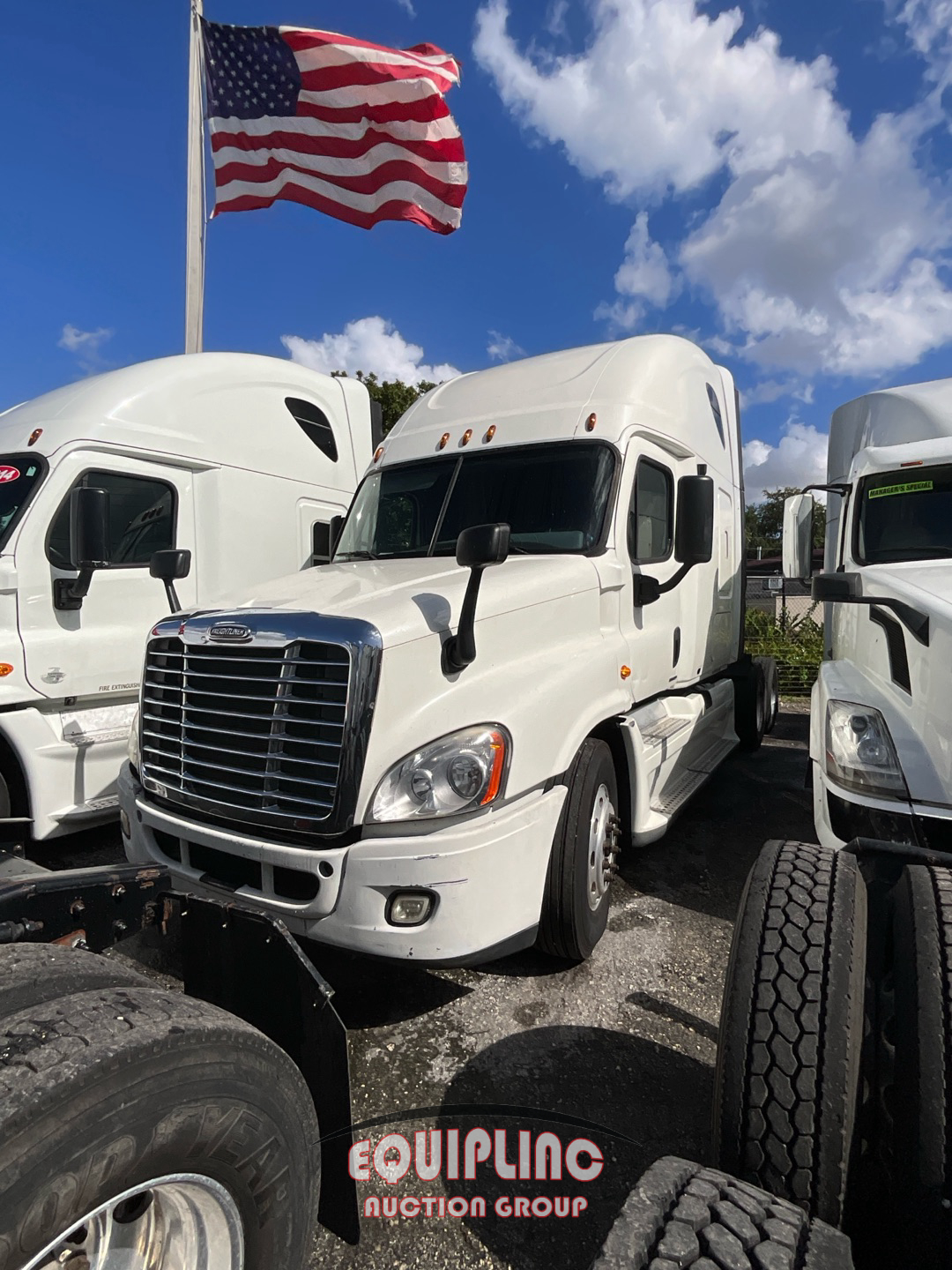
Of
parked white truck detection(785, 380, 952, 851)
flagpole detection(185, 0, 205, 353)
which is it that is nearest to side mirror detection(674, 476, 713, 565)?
parked white truck detection(785, 380, 952, 851)

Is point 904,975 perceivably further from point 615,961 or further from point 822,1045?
point 615,961

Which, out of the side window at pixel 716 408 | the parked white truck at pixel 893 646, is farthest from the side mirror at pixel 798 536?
the side window at pixel 716 408

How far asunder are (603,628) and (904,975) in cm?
227

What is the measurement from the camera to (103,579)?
201 inches

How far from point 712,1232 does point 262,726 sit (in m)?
2.09

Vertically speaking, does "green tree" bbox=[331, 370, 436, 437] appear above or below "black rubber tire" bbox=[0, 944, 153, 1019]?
above

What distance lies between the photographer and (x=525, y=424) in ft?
14.4

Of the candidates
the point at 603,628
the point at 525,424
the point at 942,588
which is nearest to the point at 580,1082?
the point at 603,628

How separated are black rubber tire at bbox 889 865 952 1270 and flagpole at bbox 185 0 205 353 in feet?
29.2

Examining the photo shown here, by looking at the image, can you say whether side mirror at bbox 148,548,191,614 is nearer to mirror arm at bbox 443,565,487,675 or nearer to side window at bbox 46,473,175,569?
side window at bbox 46,473,175,569

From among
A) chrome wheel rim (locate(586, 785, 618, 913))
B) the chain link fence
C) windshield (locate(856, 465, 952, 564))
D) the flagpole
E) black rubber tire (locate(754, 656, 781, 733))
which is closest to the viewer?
chrome wheel rim (locate(586, 785, 618, 913))

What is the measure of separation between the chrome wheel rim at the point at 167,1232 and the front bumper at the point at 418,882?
1.10m

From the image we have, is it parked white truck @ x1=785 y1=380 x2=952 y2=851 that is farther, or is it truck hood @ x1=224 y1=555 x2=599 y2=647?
parked white truck @ x1=785 y1=380 x2=952 y2=851

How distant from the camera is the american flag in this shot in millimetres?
8531
